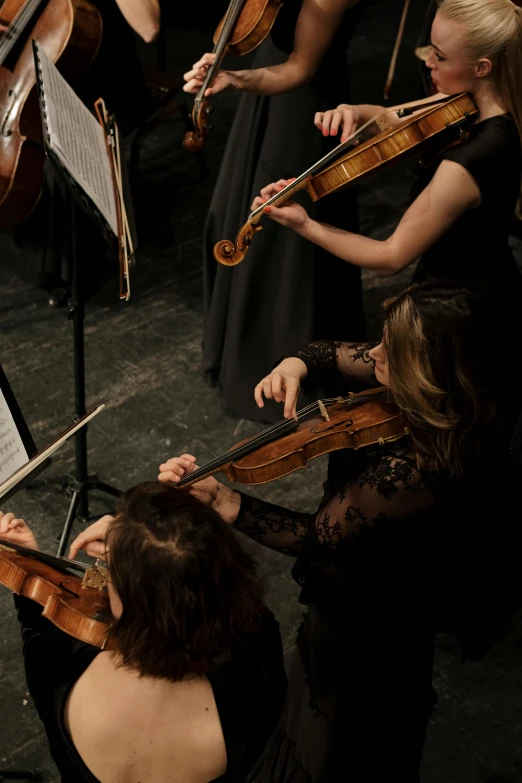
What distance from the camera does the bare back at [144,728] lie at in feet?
4.68

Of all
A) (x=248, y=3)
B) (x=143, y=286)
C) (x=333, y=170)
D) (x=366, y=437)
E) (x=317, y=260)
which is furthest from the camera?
(x=143, y=286)

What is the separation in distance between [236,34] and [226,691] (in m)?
1.78

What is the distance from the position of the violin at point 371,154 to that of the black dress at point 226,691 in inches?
42.6

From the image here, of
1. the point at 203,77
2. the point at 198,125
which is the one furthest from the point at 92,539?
the point at 203,77

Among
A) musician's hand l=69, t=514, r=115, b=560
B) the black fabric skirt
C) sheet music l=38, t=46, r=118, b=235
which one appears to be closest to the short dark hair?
musician's hand l=69, t=514, r=115, b=560

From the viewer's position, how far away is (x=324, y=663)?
2100mm

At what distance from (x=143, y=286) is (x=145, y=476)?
1.16 metres

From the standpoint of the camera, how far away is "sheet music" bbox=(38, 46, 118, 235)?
6.69 feet

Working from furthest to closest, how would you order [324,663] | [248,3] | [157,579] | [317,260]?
[317,260] → [248,3] → [324,663] → [157,579]

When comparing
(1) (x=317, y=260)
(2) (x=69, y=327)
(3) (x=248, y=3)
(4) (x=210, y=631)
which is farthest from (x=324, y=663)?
(2) (x=69, y=327)

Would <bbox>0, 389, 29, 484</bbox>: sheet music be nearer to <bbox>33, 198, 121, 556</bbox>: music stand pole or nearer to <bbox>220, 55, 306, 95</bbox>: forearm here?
<bbox>33, 198, 121, 556</bbox>: music stand pole

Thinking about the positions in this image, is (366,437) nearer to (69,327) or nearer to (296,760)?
(296,760)

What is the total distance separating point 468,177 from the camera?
2.26m

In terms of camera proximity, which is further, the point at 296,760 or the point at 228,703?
the point at 296,760
